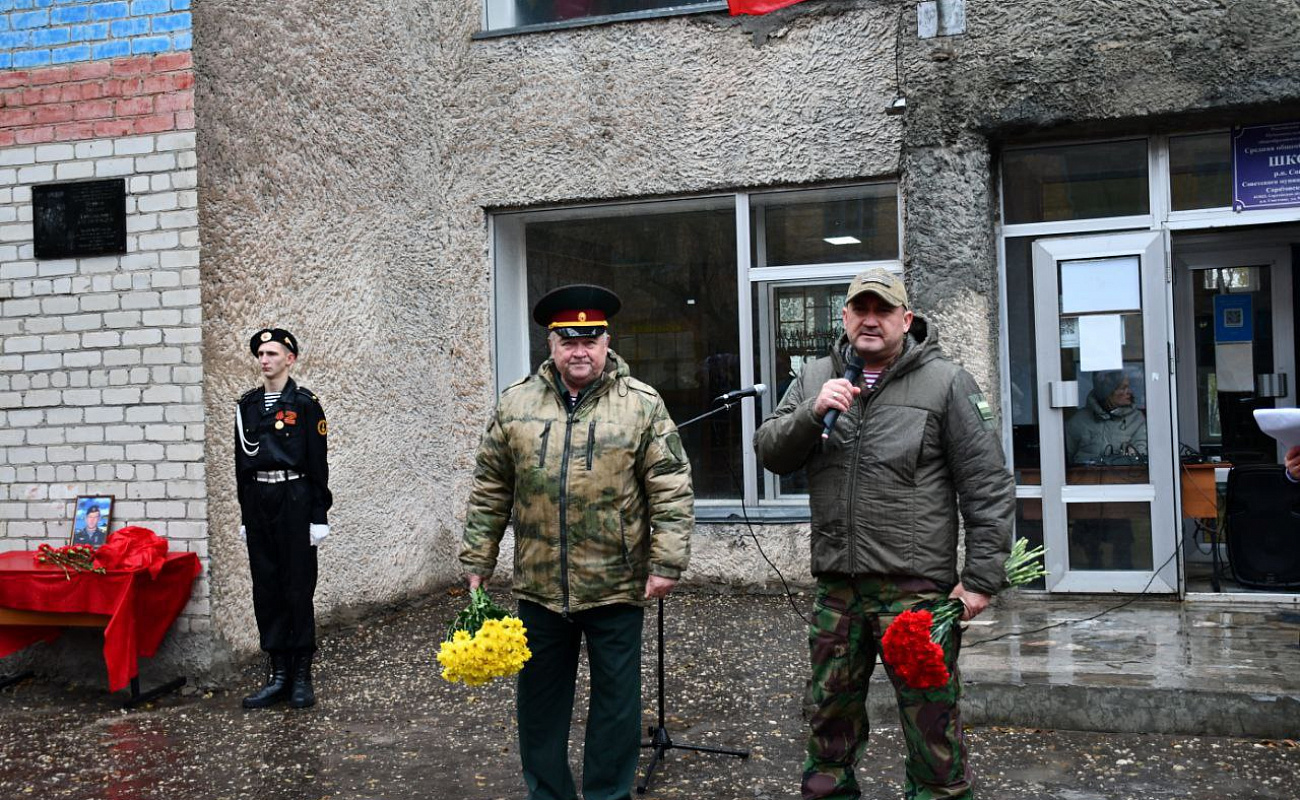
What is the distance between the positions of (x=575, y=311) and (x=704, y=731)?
7.71 feet

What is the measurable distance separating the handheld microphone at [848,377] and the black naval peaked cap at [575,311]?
0.93 metres

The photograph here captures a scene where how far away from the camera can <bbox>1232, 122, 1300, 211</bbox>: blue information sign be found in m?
7.61

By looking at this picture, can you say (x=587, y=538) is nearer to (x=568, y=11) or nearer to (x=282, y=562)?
(x=282, y=562)

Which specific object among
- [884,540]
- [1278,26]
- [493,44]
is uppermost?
[493,44]

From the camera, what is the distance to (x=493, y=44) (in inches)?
363

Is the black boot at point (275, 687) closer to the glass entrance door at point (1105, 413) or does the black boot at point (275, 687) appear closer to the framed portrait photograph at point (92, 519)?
the framed portrait photograph at point (92, 519)

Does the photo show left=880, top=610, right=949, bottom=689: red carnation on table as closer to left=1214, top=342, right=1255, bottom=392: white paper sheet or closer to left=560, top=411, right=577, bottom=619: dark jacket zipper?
left=560, top=411, right=577, bottom=619: dark jacket zipper

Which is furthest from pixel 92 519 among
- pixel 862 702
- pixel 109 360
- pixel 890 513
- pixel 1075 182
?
pixel 1075 182

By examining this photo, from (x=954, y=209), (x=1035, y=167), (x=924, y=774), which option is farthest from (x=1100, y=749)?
(x=1035, y=167)

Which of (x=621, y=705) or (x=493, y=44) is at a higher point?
(x=493, y=44)

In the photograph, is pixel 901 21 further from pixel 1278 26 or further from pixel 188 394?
pixel 188 394

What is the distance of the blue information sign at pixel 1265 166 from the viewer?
7.61 m

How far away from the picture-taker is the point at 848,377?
3.94 meters

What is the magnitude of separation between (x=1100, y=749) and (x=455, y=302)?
19.2ft
